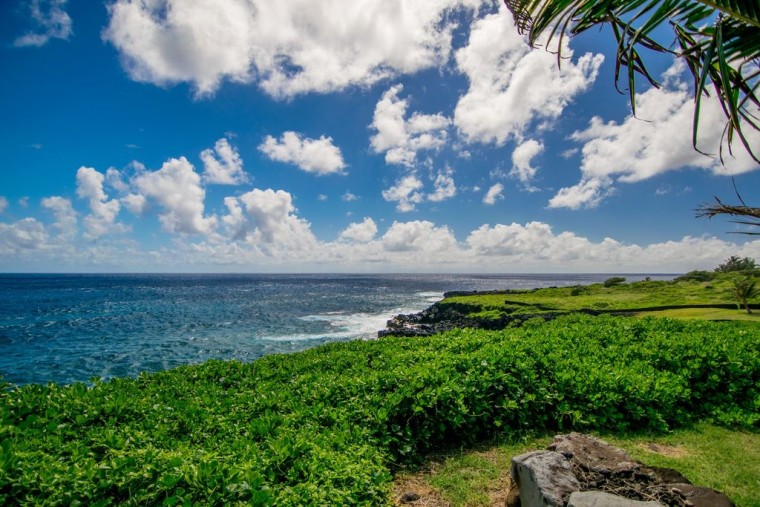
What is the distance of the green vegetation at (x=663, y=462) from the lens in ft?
16.7

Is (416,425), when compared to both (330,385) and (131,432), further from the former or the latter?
(131,432)

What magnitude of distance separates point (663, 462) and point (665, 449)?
2.43 feet

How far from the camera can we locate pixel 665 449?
6371 millimetres

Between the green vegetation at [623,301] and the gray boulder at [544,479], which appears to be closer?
the gray boulder at [544,479]

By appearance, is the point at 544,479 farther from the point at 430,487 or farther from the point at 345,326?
the point at 345,326

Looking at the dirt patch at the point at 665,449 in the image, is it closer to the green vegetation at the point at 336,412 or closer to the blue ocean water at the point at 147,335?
the green vegetation at the point at 336,412

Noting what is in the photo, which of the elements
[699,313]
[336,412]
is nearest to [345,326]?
[699,313]

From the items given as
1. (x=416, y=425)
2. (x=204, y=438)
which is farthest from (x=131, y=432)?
(x=416, y=425)

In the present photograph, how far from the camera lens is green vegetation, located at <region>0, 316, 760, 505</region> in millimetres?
3572

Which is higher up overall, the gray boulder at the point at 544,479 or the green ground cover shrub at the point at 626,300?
the gray boulder at the point at 544,479

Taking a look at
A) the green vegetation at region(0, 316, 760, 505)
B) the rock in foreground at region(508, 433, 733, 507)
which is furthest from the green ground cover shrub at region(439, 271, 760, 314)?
the rock in foreground at region(508, 433, 733, 507)

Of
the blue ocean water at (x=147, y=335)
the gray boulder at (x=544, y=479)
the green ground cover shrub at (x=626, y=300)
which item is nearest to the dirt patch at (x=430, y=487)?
the gray boulder at (x=544, y=479)

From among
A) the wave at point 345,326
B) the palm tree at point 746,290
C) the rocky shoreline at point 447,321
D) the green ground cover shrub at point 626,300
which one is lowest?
the wave at point 345,326

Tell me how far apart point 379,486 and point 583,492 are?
7.14 ft
